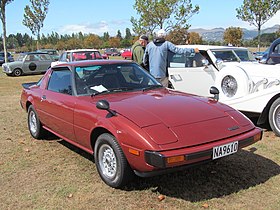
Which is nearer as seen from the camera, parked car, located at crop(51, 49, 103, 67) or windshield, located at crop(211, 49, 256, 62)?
windshield, located at crop(211, 49, 256, 62)

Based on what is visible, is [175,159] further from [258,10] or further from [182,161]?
[258,10]

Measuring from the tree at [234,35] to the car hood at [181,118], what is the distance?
43.3 meters

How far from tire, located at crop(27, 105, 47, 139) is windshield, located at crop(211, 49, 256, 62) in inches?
178

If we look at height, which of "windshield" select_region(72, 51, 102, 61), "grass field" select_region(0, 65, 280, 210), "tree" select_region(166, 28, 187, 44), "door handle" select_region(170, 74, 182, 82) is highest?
"tree" select_region(166, 28, 187, 44)

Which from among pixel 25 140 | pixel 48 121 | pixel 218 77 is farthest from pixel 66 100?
pixel 218 77

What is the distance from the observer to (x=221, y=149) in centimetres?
335

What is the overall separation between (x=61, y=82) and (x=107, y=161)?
5.87 feet

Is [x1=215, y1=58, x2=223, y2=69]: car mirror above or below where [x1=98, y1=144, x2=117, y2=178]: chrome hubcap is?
above

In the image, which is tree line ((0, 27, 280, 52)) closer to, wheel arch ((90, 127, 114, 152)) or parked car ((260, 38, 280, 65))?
parked car ((260, 38, 280, 65))

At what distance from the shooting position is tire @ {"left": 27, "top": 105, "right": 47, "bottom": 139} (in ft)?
18.8

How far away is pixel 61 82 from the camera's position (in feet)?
16.5

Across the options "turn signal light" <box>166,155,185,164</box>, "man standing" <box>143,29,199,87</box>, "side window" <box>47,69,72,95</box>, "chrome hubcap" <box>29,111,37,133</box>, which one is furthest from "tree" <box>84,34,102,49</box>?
"turn signal light" <box>166,155,185,164</box>

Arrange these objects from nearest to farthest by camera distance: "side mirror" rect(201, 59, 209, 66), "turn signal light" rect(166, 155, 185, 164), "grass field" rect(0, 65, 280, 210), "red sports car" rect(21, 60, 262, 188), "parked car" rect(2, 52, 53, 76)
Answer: "turn signal light" rect(166, 155, 185, 164) → "red sports car" rect(21, 60, 262, 188) → "grass field" rect(0, 65, 280, 210) → "side mirror" rect(201, 59, 209, 66) → "parked car" rect(2, 52, 53, 76)

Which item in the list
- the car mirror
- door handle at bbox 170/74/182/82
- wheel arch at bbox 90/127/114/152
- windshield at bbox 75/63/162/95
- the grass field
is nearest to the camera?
the grass field
